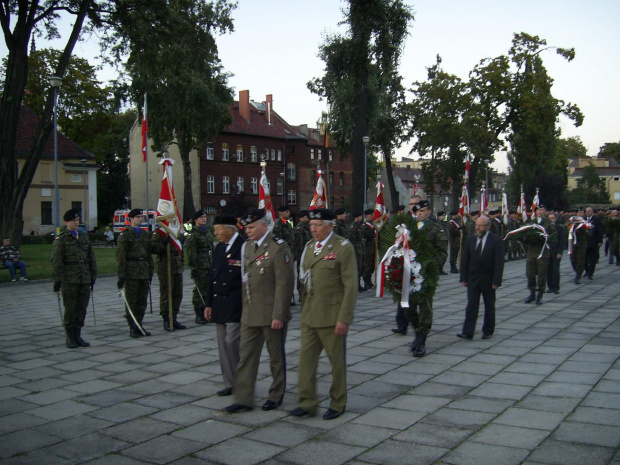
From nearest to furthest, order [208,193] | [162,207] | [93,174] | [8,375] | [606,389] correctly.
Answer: [606,389] < [8,375] < [162,207] < [93,174] < [208,193]

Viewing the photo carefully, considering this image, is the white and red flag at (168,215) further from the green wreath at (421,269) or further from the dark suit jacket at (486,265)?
the dark suit jacket at (486,265)

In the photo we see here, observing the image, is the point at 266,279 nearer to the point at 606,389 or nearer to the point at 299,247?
the point at 606,389

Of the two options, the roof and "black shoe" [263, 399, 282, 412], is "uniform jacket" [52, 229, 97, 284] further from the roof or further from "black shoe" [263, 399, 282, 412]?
the roof

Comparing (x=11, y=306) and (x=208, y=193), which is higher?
(x=208, y=193)

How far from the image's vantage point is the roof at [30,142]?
46.4m

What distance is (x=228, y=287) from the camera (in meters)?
6.33

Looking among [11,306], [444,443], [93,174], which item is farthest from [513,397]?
[93,174]

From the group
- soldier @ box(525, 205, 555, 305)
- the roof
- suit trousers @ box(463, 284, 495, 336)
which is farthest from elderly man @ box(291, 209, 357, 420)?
the roof

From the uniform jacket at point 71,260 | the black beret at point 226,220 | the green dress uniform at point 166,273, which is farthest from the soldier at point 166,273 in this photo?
the black beret at point 226,220

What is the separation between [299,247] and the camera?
1396 centimetres

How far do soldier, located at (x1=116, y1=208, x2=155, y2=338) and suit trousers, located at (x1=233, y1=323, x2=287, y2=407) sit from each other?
14.4 ft

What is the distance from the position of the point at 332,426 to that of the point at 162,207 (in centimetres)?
675

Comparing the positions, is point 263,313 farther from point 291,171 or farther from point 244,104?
point 291,171

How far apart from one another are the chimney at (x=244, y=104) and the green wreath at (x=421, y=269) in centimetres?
5983
